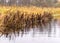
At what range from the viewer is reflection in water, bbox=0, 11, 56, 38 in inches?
102

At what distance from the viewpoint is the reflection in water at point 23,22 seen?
259 centimetres

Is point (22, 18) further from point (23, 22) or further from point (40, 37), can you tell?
point (40, 37)

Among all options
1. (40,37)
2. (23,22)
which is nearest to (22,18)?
(23,22)

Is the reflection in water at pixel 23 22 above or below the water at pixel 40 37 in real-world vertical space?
above

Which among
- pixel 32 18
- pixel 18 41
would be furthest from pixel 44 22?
pixel 18 41

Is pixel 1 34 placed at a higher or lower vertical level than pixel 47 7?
lower

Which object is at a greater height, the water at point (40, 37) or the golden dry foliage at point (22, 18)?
the golden dry foliage at point (22, 18)

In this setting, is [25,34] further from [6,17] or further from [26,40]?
[6,17]

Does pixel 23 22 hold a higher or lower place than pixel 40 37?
higher

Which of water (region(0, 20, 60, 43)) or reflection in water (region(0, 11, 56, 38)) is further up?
reflection in water (region(0, 11, 56, 38))

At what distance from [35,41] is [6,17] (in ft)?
1.30

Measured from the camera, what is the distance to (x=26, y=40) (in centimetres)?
260

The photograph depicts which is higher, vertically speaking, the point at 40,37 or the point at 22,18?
the point at 22,18

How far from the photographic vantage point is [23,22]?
8.49ft
